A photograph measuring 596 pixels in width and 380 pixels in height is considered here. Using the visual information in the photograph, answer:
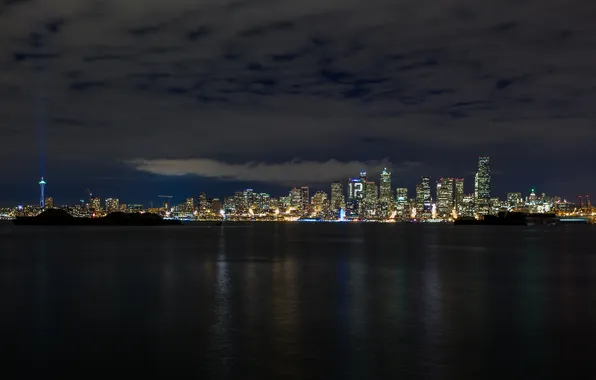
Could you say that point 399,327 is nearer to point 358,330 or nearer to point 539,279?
point 358,330

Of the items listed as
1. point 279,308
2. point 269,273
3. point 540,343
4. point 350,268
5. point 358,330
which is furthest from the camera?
point 350,268

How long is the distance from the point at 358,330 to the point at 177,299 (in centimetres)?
1228

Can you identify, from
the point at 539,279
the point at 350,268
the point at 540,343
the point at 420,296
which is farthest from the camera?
the point at 350,268

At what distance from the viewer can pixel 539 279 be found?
144 ft

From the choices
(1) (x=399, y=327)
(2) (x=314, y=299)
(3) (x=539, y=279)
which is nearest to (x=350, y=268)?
(3) (x=539, y=279)

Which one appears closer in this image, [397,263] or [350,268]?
[350,268]

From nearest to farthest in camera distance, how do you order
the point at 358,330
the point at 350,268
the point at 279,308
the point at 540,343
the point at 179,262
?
the point at 540,343
the point at 358,330
the point at 279,308
the point at 350,268
the point at 179,262

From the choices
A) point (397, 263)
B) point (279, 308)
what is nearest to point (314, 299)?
point (279, 308)

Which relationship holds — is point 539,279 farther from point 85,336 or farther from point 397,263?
point 85,336

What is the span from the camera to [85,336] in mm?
22344

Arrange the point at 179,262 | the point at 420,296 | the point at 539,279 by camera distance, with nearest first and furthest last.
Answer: the point at 420,296, the point at 539,279, the point at 179,262

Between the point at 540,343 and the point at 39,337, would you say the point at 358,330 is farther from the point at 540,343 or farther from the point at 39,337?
the point at 39,337

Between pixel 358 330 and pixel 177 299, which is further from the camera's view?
pixel 177 299

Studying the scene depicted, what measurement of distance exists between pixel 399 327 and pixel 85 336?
12.5m
